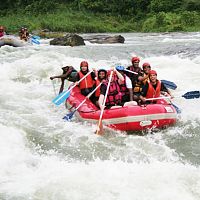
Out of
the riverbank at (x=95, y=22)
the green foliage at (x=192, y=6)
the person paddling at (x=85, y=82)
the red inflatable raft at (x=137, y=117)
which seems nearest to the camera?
the red inflatable raft at (x=137, y=117)

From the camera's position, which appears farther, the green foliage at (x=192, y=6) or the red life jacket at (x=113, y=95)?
the green foliage at (x=192, y=6)

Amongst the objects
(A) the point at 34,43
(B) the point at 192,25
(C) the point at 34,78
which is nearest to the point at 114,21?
(B) the point at 192,25

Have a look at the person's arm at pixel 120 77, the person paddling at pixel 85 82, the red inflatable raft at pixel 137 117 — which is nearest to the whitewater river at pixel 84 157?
the red inflatable raft at pixel 137 117

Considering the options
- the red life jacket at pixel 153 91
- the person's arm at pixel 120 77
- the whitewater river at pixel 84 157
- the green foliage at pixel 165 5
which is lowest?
the green foliage at pixel 165 5

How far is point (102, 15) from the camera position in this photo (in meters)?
37.2

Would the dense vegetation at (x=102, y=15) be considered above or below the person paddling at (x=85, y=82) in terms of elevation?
below

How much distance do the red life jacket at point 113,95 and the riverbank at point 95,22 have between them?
23.6 metres

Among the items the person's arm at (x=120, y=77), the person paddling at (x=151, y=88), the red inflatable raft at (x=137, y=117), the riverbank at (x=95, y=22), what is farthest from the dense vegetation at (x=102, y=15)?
the red inflatable raft at (x=137, y=117)

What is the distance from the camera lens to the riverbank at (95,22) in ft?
105

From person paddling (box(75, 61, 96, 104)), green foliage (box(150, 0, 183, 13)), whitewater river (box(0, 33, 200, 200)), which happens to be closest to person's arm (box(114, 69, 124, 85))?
person paddling (box(75, 61, 96, 104))

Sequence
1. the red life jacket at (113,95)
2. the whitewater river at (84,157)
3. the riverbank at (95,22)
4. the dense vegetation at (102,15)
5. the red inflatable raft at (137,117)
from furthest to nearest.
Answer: the dense vegetation at (102,15) → the riverbank at (95,22) → the red life jacket at (113,95) → the red inflatable raft at (137,117) → the whitewater river at (84,157)

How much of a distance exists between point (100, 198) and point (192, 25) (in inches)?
1135

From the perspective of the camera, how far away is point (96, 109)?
7.67 m

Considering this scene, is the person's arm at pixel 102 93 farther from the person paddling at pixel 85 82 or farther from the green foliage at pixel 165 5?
the green foliage at pixel 165 5
